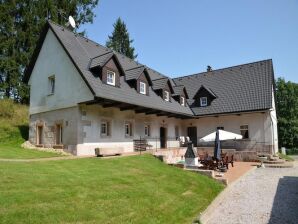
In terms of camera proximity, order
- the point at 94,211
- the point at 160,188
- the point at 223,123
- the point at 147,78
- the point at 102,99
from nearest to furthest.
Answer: the point at 94,211
the point at 160,188
the point at 102,99
the point at 147,78
the point at 223,123

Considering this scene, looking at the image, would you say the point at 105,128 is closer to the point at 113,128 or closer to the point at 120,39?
the point at 113,128

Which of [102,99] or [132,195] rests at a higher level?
[102,99]

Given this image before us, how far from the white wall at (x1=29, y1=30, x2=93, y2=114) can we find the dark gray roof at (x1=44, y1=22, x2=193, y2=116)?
558mm

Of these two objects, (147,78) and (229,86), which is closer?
(147,78)

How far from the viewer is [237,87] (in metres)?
29.2

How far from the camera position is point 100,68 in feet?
61.0

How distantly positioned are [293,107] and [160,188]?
54022mm

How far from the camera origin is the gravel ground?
897 cm

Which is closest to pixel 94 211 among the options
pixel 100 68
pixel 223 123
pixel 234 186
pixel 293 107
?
pixel 234 186

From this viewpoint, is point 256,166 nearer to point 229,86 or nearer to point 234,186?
point 234,186

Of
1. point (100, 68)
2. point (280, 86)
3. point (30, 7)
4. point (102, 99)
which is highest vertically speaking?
point (30, 7)

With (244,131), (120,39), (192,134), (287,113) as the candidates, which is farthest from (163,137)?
(287,113)

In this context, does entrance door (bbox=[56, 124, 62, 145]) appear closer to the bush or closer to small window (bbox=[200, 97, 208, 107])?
the bush

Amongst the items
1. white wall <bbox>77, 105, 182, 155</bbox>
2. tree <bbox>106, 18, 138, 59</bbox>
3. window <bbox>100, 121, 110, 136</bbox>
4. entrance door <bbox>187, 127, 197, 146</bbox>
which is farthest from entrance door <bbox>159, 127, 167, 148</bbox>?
tree <bbox>106, 18, 138, 59</bbox>
